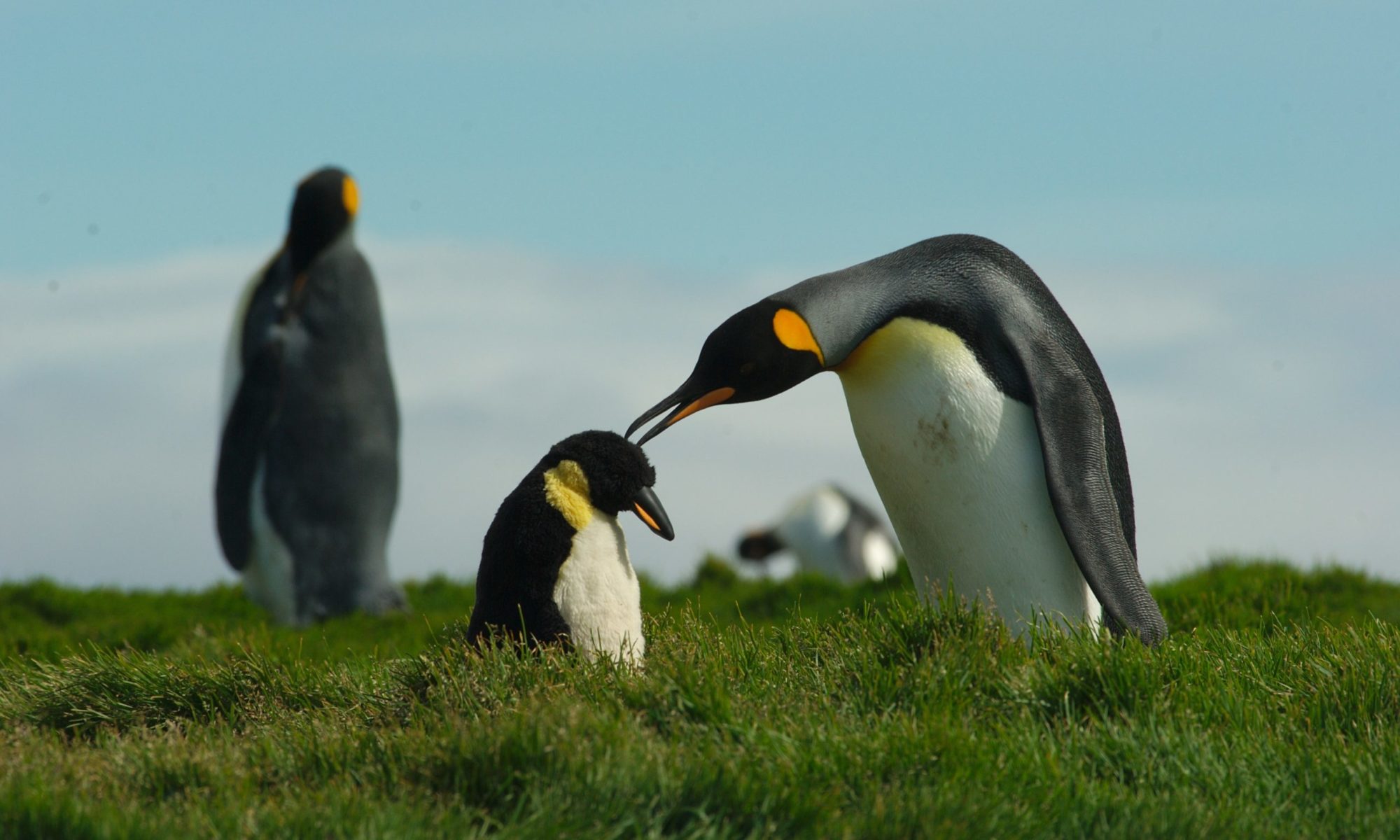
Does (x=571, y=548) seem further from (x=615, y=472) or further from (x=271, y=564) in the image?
(x=271, y=564)

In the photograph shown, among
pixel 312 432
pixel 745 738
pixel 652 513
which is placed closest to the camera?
pixel 745 738

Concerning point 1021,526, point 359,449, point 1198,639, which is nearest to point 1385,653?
point 1198,639

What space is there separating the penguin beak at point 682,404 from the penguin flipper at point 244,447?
847cm

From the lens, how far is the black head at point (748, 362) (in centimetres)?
504

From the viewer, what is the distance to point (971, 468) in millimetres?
5211

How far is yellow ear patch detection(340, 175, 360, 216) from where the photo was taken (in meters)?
13.1

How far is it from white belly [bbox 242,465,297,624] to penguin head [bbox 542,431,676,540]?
9.05 metres

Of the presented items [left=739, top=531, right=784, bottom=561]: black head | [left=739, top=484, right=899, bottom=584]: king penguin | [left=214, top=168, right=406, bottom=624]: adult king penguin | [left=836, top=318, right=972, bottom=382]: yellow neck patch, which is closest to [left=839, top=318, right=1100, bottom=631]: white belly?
[left=836, top=318, right=972, bottom=382]: yellow neck patch

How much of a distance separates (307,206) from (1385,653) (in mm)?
10421

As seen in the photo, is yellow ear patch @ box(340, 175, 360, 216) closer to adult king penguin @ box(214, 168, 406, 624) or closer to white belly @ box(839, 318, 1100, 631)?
adult king penguin @ box(214, 168, 406, 624)

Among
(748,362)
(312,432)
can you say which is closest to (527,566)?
(748,362)

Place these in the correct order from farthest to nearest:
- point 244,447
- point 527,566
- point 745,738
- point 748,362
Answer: point 244,447
point 748,362
point 527,566
point 745,738

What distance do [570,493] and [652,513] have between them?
0.27 metres

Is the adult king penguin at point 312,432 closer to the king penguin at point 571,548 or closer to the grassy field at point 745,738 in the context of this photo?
the grassy field at point 745,738
